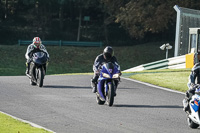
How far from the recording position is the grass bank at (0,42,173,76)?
41312 mm

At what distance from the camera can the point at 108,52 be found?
48.2 feet

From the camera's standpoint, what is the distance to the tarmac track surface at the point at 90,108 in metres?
11.1

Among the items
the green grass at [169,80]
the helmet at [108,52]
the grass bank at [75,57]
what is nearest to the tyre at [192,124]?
the helmet at [108,52]

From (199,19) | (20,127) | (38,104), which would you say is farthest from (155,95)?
(199,19)

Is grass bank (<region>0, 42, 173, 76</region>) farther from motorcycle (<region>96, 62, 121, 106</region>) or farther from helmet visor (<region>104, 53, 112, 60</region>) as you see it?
motorcycle (<region>96, 62, 121, 106</region>)

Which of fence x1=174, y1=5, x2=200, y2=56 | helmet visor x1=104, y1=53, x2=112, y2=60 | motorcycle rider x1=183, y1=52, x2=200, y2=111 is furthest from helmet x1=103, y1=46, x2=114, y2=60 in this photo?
fence x1=174, y1=5, x2=200, y2=56

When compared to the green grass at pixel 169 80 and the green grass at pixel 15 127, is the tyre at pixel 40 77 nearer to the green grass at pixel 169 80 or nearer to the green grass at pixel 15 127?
the green grass at pixel 169 80

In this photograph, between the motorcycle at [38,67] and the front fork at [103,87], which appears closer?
the front fork at [103,87]

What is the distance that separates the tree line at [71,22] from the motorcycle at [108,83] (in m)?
36.5

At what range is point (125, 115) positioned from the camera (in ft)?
41.8

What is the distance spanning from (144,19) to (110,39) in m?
10.6

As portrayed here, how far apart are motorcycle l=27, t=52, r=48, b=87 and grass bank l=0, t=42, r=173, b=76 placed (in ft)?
60.7

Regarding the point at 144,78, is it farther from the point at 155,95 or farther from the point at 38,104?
the point at 38,104

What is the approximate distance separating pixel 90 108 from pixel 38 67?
5.90m
